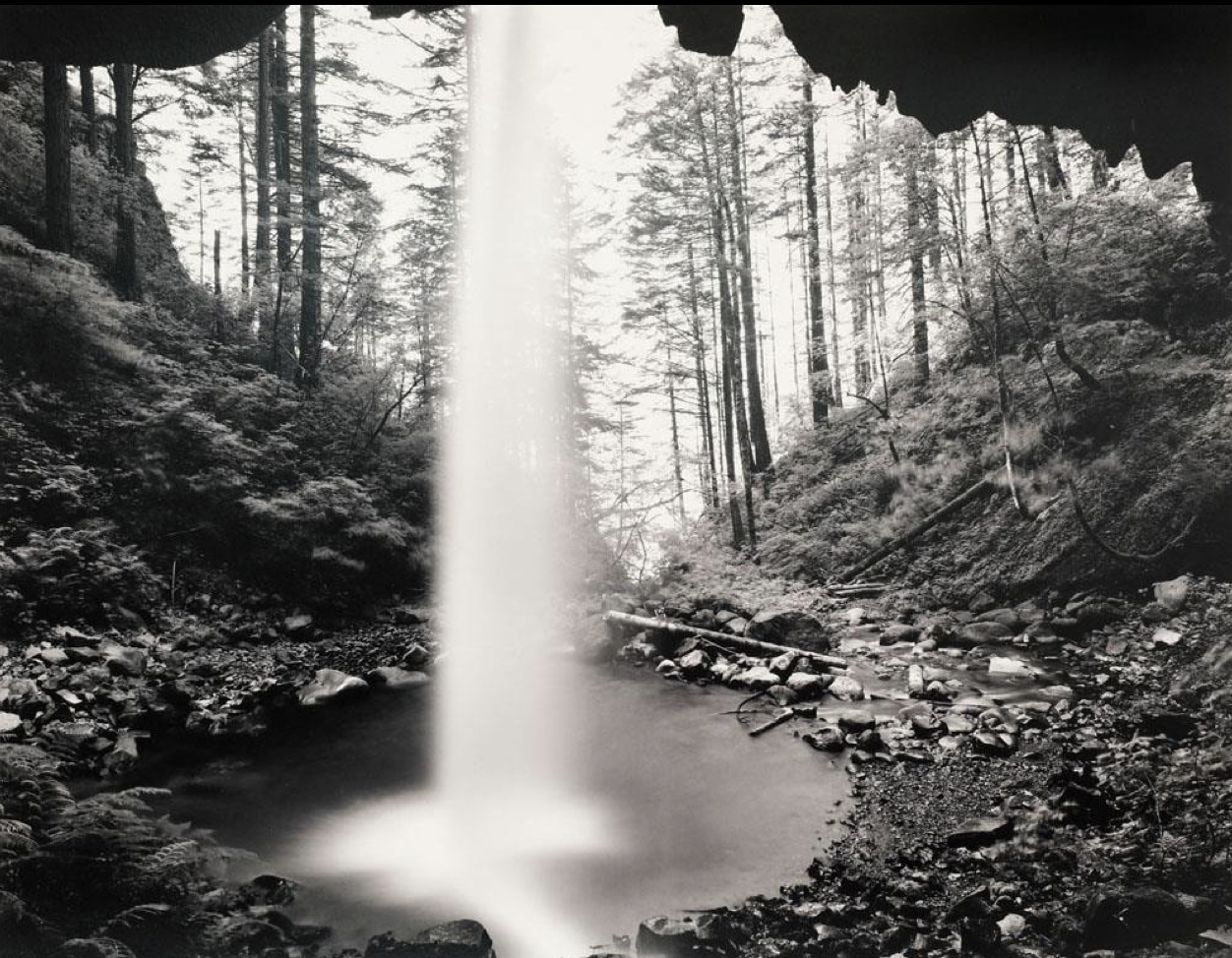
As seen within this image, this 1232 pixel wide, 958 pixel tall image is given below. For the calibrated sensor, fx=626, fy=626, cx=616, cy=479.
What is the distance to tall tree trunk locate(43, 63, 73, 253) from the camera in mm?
12328

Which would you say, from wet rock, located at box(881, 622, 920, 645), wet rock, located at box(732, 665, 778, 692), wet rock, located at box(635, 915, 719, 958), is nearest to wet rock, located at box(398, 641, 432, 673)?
wet rock, located at box(732, 665, 778, 692)

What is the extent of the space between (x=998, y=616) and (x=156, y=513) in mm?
14535

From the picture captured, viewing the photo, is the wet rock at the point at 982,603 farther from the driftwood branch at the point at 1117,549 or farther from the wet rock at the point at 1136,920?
the wet rock at the point at 1136,920

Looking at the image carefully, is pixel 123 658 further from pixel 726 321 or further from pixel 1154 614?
pixel 726 321

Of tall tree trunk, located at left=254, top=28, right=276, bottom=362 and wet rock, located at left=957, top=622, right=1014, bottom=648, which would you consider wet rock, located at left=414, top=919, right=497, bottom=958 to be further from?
tall tree trunk, located at left=254, top=28, right=276, bottom=362

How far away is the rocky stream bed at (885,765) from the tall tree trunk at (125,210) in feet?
29.6

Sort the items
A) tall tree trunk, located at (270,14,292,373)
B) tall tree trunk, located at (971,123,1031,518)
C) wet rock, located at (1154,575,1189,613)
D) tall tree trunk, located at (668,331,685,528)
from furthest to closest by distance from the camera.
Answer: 1. tall tree trunk, located at (668,331,685,528)
2. tall tree trunk, located at (270,14,292,373)
3. tall tree trunk, located at (971,123,1031,518)
4. wet rock, located at (1154,575,1189,613)

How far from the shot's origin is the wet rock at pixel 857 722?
7395 mm

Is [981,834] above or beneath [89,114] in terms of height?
beneath

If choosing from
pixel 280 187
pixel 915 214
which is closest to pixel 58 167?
pixel 280 187

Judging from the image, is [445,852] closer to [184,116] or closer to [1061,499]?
[1061,499]

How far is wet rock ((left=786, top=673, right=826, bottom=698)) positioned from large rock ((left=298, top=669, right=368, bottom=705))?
6602 millimetres

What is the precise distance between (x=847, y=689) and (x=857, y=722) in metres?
1.24

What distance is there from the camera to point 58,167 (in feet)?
41.8
